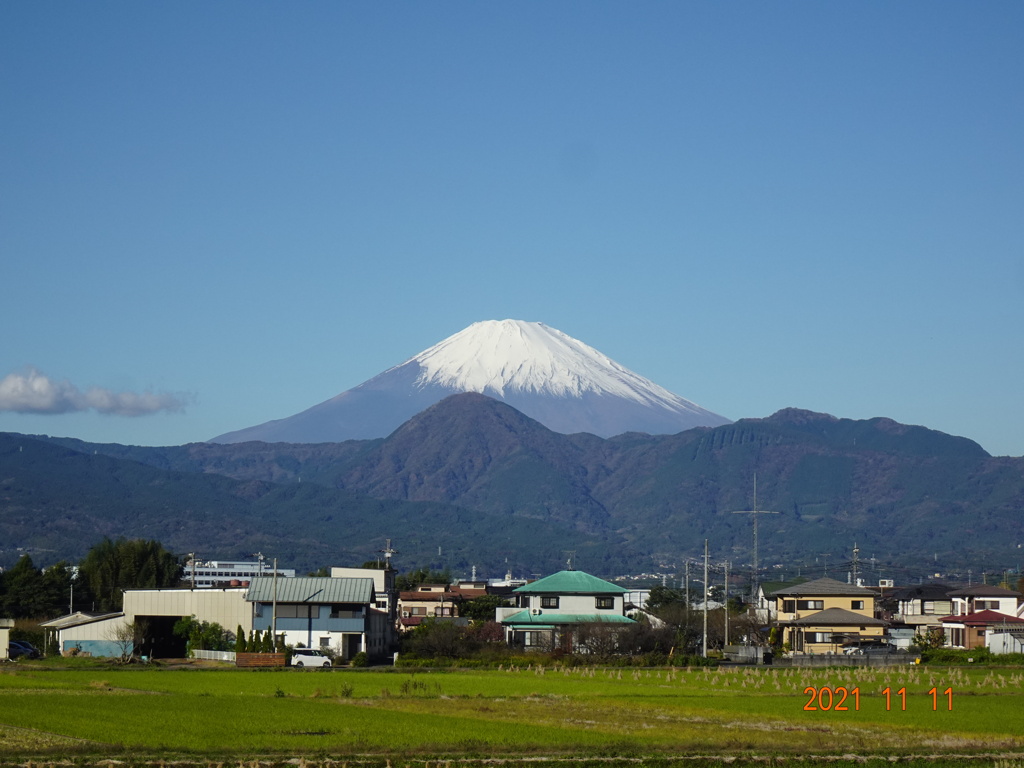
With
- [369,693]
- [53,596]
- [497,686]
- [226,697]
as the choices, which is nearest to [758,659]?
[497,686]

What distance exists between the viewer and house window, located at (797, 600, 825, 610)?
73.1 meters

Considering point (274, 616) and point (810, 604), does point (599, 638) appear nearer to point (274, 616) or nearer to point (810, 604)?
point (274, 616)

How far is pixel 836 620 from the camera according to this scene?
6912 cm

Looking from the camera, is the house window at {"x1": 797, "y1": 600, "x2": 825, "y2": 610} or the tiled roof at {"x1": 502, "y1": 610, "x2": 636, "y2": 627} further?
the house window at {"x1": 797, "y1": 600, "x2": 825, "y2": 610}

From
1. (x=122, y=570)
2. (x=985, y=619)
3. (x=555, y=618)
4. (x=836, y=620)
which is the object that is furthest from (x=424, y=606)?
(x=985, y=619)

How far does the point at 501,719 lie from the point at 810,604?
1805 inches

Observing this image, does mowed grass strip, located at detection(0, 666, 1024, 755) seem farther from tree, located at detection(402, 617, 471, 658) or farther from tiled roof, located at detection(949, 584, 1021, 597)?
tiled roof, located at detection(949, 584, 1021, 597)

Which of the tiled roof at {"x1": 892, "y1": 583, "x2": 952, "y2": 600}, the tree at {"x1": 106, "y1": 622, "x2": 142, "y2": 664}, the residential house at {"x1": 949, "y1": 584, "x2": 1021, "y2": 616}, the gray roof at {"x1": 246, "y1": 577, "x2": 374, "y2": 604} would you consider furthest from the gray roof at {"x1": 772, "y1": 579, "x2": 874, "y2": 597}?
the tree at {"x1": 106, "y1": 622, "x2": 142, "y2": 664}

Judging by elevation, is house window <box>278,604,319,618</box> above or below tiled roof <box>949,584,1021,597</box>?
below

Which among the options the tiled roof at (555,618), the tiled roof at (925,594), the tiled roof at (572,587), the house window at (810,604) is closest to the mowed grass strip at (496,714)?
the tiled roof at (555,618)

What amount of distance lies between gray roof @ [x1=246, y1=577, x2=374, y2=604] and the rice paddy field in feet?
39.4

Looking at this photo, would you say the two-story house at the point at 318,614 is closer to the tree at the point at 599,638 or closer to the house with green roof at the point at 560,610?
the house with green roof at the point at 560,610

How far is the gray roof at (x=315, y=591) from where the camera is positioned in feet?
193

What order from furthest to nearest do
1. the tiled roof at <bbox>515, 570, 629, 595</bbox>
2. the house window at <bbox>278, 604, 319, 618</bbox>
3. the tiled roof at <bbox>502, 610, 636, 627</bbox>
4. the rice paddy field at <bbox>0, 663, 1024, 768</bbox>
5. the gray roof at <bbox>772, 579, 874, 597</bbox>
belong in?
the gray roof at <bbox>772, 579, 874, 597</bbox>, the tiled roof at <bbox>515, 570, 629, 595</bbox>, the tiled roof at <bbox>502, 610, 636, 627</bbox>, the house window at <bbox>278, 604, 319, 618</bbox>, the rice paddy field at <bbox>0, 663, 1024, 768</bbox>
